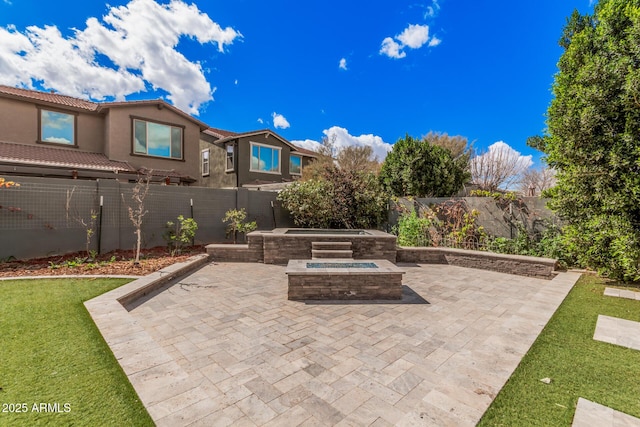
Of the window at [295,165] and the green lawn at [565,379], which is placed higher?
the window at [295,165]

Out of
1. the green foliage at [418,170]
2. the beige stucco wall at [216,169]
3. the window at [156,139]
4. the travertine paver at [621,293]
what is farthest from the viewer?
the beige stucco wall at [216,169]

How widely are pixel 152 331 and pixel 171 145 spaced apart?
1427 centimetres

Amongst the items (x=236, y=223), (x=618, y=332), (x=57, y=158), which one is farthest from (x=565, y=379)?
(x=57, y=158)

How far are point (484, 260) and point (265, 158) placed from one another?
15529 millimetres

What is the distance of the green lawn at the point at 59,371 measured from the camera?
2066 mm

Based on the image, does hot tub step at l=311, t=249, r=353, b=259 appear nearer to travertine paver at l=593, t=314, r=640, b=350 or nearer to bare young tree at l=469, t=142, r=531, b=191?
travertine paver at l=593, t=314, r=640, b=350

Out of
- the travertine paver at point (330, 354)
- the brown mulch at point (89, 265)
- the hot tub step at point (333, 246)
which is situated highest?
the hot tub step at point (333, 246)

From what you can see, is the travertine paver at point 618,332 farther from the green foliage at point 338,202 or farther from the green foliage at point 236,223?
the green foliage at point 236,223

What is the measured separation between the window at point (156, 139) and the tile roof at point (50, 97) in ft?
6.49

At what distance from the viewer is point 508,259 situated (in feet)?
23.6

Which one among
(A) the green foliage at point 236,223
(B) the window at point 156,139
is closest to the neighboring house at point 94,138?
(B) the window at point 156,139

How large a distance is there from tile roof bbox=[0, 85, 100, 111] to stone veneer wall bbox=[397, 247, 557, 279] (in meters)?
15.7

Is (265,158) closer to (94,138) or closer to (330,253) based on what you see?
(94,138)

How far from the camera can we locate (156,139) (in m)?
15.0
